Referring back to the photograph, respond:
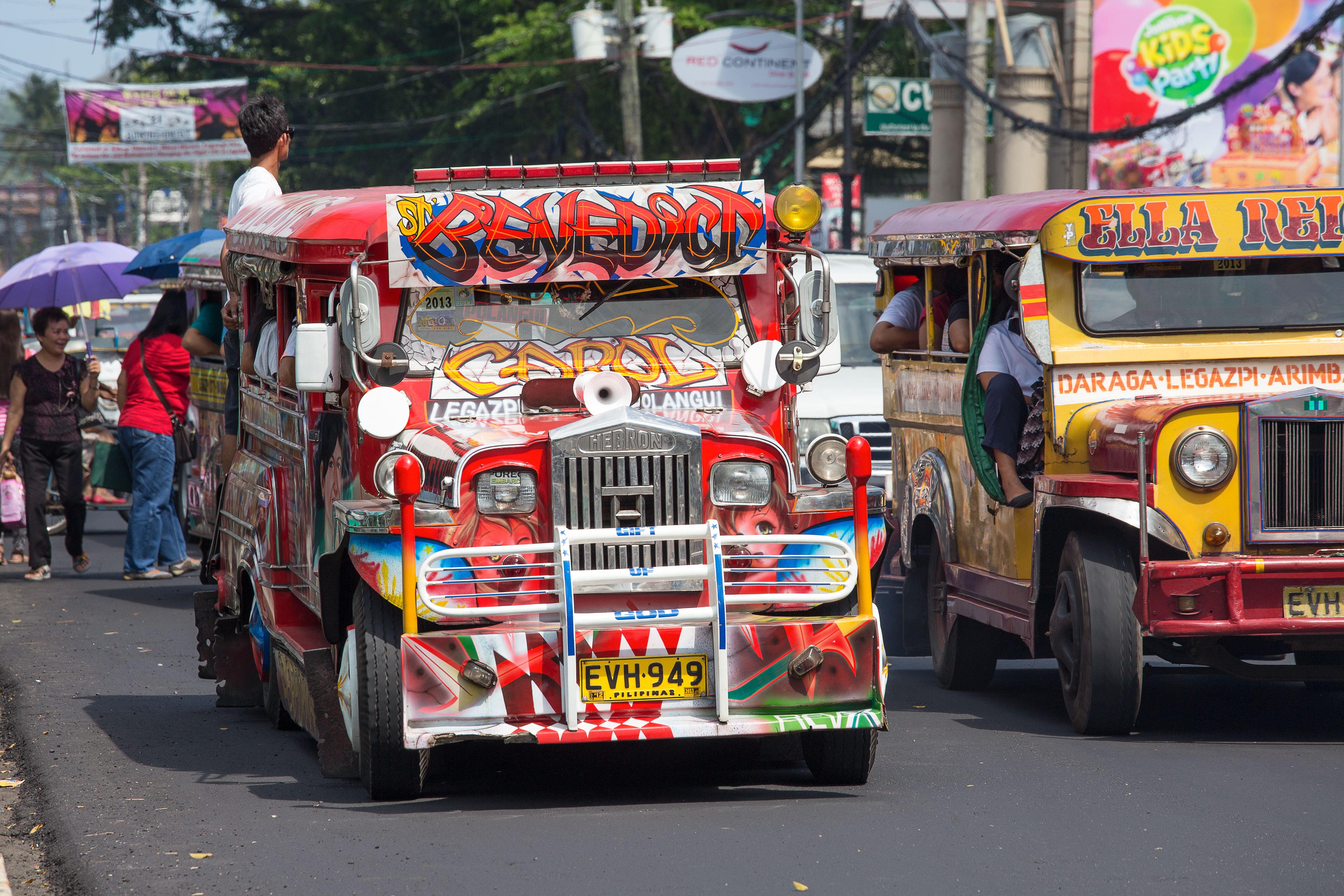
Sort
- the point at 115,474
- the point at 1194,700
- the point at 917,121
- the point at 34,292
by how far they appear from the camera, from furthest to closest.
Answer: the point at 917,121 → the point at 34,292 → the point at 115,474 → the point at 1194,700

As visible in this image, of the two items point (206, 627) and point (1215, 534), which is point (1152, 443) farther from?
point (206, 627)

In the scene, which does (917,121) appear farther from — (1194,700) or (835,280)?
(1194,700)

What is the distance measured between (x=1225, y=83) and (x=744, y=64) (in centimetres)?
832

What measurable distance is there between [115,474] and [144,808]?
27.6 feet

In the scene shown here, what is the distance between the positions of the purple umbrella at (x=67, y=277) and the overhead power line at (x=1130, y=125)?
10.8 meters

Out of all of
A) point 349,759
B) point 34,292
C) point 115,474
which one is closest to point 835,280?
point 115,474

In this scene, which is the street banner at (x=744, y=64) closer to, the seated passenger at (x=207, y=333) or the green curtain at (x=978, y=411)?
the seated passenger at (x=207, y=333)

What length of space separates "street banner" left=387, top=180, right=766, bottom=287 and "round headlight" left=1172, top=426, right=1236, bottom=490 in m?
2.01

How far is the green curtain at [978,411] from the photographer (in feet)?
29.5

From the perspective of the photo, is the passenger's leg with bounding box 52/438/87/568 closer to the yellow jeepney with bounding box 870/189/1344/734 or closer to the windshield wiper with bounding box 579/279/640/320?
the yellow jeepney with bounding box 870/189/1344/734

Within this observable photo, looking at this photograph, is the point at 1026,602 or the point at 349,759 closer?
the point at 349,759

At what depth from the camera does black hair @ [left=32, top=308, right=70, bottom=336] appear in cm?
1430

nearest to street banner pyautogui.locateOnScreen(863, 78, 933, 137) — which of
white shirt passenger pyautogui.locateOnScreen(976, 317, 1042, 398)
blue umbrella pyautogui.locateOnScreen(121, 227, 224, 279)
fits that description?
blue umbrella pyautogui.locateOnScreen(121, 227, 224, 279)

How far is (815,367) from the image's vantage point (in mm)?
7418
